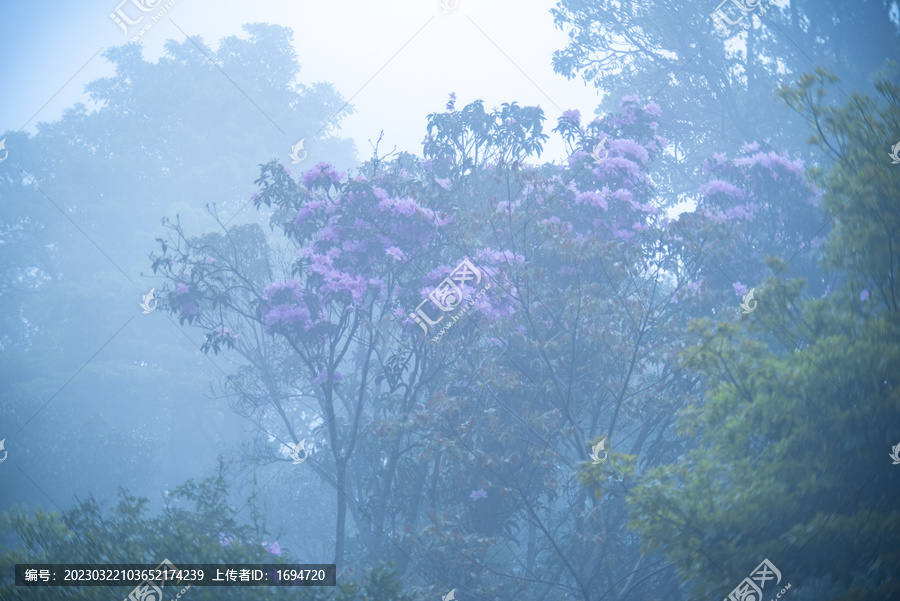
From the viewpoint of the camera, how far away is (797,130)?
14.4m

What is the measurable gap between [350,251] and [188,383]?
16.8m

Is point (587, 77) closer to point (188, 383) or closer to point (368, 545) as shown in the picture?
point (368, 545)

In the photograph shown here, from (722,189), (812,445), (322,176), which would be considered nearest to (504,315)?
(322,176)

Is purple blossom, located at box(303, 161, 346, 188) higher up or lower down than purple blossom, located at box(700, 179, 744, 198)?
higher up

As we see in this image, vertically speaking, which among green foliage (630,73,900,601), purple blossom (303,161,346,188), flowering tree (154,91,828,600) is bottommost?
green foliage (630,73,900,601)

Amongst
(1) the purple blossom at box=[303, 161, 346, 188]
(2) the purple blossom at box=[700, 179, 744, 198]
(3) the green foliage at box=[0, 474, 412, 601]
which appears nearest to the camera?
(3) the green foliage at box=[0, 474, 412, 601]

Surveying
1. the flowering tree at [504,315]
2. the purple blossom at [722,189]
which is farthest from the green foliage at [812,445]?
the purple blossom at [722,189]

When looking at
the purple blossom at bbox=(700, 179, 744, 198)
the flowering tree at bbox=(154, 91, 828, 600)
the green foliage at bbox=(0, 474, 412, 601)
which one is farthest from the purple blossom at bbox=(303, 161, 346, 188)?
the purple blossom at bbox=(700, 179, 744, 198)

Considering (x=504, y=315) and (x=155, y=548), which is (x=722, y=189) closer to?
(x=504, y=315)

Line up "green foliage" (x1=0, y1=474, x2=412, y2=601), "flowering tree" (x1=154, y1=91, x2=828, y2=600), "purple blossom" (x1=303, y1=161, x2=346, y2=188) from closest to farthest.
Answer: "green foliage" (x1=0, y1=474, x2=412, y2=601) < "flowering tree" (x1=154, y1=91, x2=828, y2=600) < "purple blossom" (x1=303, y1=161, x2=346, y2=188)

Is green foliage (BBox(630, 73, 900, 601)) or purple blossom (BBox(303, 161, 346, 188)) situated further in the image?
purple blossom (BBox(303, 161, 346, 188))

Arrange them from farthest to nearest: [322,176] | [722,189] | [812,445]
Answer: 1. [722,189]
2. [322,176]
3. [812,445]

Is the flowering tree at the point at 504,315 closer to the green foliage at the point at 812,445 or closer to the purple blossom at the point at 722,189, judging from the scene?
the purple blossom at the point at 722,189

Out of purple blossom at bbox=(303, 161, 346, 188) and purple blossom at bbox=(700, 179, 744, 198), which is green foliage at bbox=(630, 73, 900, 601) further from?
purple blossom at bbox=(303, 161, 346, 188)
